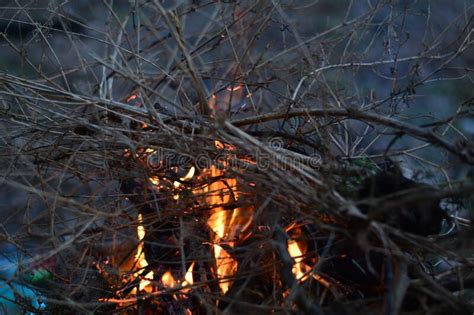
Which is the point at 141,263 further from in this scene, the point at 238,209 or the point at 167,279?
the point at 238,209

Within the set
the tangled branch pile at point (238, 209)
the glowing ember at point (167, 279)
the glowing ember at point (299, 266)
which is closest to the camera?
the tangled branch pile at point (238, 209)

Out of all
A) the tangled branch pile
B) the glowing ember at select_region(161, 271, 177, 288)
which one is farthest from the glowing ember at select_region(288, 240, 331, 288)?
the glowing ember at select_region(161, 271, 177, 288)

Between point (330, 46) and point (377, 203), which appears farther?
point (330, 46)

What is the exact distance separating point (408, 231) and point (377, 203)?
8.9 inches

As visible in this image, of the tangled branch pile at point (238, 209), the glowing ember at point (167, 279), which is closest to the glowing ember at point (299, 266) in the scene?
the tangled branch pile at point (238, 209)

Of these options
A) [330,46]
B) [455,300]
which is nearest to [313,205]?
[455,300]

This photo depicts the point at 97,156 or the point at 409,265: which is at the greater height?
the point at 97,156

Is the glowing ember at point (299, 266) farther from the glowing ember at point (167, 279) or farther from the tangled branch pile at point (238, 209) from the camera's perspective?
the glowing ember at point (167, 279)

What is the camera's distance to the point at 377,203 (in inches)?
51.1

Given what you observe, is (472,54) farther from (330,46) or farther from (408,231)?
(408,231)

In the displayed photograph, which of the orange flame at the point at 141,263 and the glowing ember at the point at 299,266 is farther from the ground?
the orange flame at the point at 141,263

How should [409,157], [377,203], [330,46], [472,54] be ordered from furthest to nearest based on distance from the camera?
[472,54] < [330,46] < [409,157] < [377,203]

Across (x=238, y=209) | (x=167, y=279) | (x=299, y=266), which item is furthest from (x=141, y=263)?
(x=299, y=266)

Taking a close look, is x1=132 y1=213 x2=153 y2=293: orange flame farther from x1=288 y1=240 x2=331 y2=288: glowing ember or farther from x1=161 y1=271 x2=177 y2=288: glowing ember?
x1=288 y1=240 x2=331 y2=288: glowing ember
